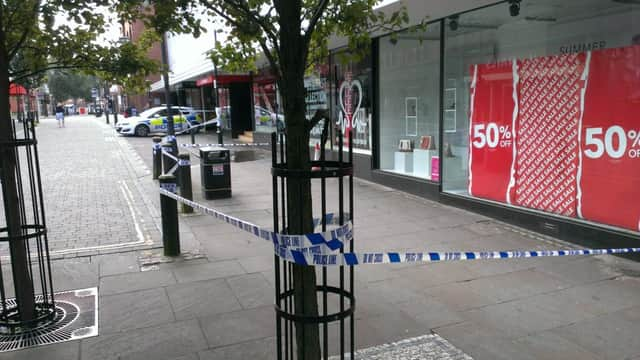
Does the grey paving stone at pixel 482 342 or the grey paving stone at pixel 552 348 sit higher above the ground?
the grey paving stone at pixel 482 342

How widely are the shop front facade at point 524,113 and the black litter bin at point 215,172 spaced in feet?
11.1

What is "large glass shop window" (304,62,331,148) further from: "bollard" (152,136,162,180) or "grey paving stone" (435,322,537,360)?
"grey paving stone" (435,322,537,360)

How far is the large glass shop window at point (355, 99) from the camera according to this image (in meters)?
11.8

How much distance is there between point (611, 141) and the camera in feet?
20.6

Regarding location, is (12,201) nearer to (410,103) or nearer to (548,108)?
(548,108)

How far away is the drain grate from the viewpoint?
13.6 feet

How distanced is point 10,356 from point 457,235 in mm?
5335

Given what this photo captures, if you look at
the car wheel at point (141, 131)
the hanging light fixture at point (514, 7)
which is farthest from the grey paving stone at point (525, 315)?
the car wheel at point (141, 131)

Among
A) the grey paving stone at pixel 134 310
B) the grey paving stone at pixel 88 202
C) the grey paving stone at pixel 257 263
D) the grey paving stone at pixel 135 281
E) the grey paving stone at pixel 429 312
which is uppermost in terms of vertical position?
the grey paving stone at pixel 88 202

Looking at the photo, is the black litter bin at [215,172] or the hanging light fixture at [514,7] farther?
the black litter bin at [215,172]

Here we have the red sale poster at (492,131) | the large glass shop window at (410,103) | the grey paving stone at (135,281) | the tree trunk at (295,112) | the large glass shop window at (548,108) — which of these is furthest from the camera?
the large glass shop window at (410,103)

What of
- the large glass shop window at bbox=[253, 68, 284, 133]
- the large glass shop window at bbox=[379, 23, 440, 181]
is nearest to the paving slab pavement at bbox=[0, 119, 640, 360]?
the large glass shop window at bbox=[379, 23, 440, 181]

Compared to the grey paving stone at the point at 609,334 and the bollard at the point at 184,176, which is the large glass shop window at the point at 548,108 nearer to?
the grey paving stone at the point at 609,334

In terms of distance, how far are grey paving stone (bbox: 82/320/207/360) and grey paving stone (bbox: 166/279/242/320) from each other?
0.27 meters
